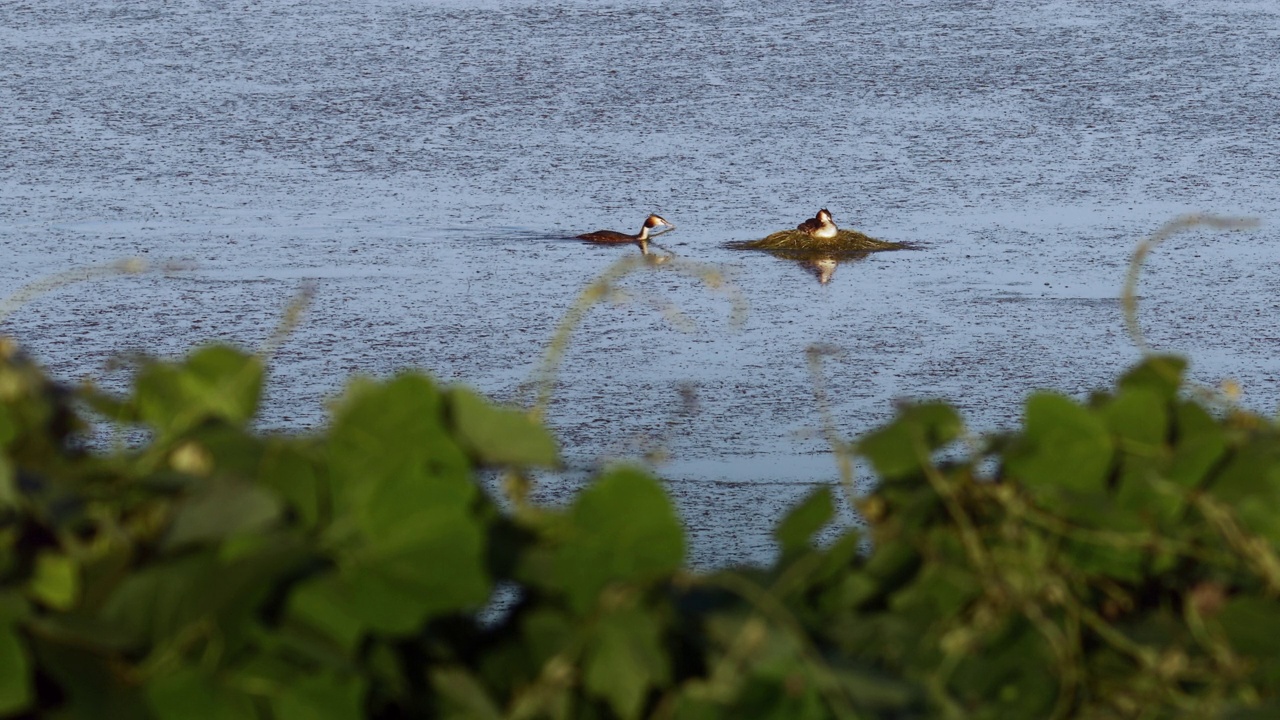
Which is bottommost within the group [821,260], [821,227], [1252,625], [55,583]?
[821,260]

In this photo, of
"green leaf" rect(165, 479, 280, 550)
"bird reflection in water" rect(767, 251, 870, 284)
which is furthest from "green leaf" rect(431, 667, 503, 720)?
"bird reflection in water" rect(767, 251, 870, 284)

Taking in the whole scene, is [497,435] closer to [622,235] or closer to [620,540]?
[620,540]

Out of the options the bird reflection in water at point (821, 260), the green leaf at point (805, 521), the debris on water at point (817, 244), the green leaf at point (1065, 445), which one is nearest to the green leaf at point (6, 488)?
the green leaf at point (805, 521)

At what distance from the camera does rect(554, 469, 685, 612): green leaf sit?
86cm

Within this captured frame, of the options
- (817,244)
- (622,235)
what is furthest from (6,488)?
(622,235)

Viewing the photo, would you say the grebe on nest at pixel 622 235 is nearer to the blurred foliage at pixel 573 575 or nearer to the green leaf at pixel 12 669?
the blurred foliage at pixel 573 575

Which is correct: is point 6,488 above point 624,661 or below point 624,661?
above

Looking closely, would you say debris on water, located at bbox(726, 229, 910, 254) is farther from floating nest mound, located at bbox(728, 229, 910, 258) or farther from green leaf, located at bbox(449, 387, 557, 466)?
green leaf, located at bbox(449, 387, 557, 466)

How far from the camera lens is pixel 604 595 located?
0.84m

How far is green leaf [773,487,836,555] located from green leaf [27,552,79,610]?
0.39m

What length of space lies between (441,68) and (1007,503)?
49.2ft

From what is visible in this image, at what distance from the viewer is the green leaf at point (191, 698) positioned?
75 cm

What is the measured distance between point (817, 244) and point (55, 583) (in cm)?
939

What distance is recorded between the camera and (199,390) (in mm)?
962
